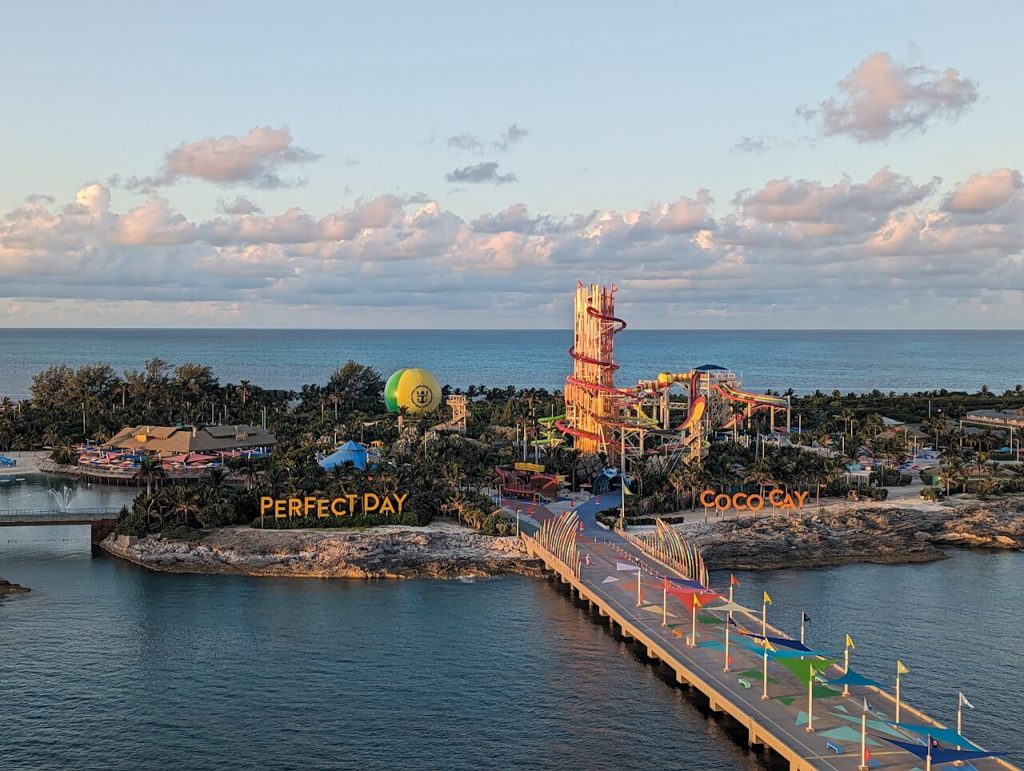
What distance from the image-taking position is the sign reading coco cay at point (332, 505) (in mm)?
84188

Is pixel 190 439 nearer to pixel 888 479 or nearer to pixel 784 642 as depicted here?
pixel 888 479

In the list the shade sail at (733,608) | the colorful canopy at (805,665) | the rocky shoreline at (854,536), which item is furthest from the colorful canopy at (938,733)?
the rocky shoreline at (854,536)

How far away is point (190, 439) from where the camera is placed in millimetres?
115688

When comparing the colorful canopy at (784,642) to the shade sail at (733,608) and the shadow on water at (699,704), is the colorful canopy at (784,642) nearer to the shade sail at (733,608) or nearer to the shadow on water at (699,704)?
the shadow on water at (699,704)

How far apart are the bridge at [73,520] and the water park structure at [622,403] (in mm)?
49550

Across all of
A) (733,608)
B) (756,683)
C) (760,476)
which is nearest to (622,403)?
(760,476)

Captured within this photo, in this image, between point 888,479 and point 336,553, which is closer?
point 336,553

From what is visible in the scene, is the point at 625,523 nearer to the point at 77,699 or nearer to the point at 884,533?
the point at 884,533

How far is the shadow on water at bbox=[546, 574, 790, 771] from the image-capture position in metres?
46.3

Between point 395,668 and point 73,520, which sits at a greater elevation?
point 73,520

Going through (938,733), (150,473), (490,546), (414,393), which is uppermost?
(414,393)

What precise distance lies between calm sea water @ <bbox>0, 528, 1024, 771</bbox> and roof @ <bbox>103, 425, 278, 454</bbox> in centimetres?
3784

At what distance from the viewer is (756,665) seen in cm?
5394

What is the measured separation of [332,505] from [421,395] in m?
58.8
